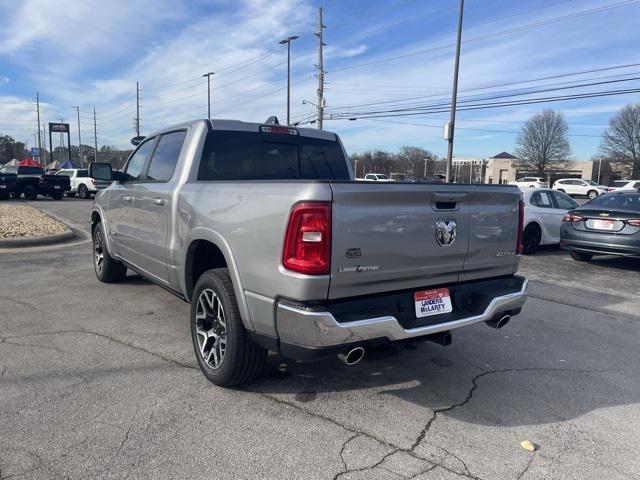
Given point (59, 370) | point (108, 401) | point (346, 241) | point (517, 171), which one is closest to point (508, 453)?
point (346, 241)

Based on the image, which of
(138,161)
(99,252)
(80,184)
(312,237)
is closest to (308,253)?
(312,237)

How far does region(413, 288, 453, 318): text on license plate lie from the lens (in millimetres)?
3162

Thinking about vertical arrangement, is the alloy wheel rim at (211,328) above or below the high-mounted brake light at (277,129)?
below

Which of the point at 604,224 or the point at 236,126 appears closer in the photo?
the point at 236,126

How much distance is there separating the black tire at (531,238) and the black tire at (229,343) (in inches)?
340

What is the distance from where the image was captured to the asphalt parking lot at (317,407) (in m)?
2.65

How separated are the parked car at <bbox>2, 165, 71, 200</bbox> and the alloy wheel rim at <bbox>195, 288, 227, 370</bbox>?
997 inches

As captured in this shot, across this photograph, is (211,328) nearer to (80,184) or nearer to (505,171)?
(80,184)

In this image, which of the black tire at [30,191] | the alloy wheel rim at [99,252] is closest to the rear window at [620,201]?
the alloy wheel rim at [99,252]

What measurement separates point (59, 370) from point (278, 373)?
5.52 ft

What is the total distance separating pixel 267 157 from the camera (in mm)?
4559

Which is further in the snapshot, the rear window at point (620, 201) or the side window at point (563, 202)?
the side window at point (563, 202)

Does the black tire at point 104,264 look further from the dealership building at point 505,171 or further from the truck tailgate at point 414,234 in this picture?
the dealership building at point 505,171

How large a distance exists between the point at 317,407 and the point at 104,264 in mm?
4298
